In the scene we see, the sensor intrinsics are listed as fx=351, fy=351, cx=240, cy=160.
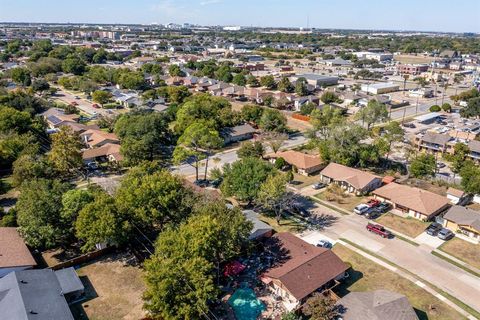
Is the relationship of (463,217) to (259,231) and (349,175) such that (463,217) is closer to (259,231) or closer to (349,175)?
(349,175)

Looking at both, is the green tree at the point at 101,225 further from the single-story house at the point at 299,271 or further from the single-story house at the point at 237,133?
the single-story house at the point at 237,133

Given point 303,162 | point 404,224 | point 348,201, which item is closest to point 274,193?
point 348,201

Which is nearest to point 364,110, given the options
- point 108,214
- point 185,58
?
point 108,214

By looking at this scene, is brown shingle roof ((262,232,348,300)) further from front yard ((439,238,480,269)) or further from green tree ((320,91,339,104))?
green tree ((320,91,339,104))

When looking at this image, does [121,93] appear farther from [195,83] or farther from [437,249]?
[437,249]

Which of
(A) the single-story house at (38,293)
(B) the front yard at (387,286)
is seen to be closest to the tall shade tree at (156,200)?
(A) the single-story house at (38,293)
